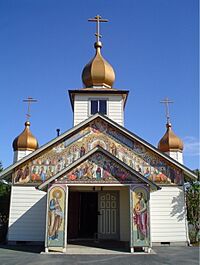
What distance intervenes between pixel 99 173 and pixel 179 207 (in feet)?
18.3

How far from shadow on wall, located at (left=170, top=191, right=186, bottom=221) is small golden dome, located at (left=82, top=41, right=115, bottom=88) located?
31.0 feet

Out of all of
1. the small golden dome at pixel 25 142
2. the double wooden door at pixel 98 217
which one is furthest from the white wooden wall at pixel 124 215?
the small golden dome at pixel 25 142

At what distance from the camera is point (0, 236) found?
52.4ft

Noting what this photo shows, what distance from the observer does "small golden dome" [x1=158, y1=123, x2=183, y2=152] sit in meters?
20.1

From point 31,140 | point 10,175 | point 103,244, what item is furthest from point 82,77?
point 103,244

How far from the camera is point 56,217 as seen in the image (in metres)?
12.0

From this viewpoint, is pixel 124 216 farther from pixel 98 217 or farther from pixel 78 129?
pixel 78 129

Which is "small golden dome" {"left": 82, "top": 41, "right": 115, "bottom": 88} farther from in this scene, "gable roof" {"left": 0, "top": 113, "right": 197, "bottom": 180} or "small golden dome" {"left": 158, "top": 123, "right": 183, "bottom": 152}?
"small golden dome" {"left": 158, "top": 123, "right": 183, "bottom": 152}

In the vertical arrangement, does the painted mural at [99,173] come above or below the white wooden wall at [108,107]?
below

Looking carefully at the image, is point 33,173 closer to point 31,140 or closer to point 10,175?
point 10,175

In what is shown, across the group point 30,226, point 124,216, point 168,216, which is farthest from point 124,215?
point 30,226

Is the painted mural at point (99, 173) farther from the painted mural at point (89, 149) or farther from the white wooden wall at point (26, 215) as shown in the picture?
the white wooden wall at point (26, 215)

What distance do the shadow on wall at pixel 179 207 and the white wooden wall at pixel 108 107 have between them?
6.20m

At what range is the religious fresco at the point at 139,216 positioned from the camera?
11.8m
